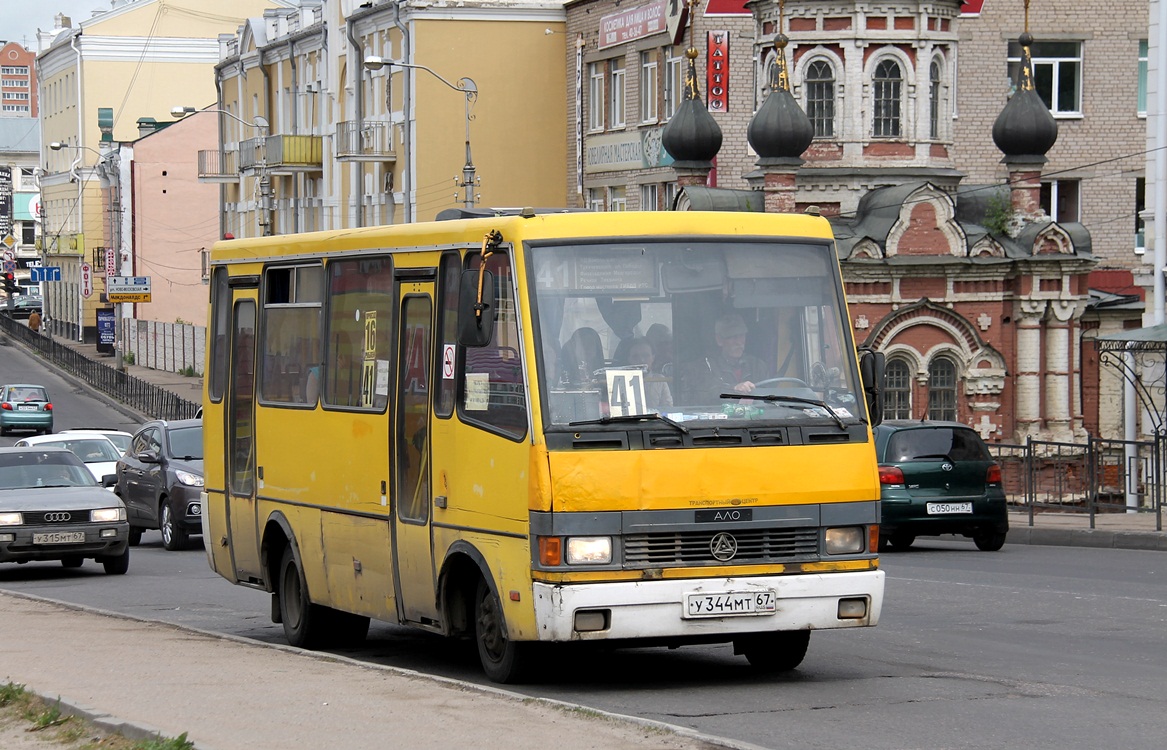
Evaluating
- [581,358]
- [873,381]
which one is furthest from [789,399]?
[581,358]

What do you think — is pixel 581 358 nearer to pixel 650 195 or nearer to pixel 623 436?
pixel 623 436

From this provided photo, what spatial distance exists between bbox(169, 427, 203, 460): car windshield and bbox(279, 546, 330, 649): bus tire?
12.6m

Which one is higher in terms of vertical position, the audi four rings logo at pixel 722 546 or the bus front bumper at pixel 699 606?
the audi four rings logo at pixel 722 546

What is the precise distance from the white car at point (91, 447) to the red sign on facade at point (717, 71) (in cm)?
1824

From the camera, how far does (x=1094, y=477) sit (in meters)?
26.0

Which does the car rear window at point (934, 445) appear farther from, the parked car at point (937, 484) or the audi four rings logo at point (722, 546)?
the audi four rings logo at point (722, 546)

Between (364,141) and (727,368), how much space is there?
170ft

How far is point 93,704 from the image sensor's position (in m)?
9.73

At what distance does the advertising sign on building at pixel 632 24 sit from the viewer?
4903 cm

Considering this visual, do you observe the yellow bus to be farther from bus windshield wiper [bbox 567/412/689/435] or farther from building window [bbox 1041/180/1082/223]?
building window [bbox 1041/180/1082/223]

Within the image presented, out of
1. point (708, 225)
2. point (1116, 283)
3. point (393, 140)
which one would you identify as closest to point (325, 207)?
point (393, 140)

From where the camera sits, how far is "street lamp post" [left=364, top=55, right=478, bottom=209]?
42.2 metres

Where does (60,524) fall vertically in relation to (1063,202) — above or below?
below

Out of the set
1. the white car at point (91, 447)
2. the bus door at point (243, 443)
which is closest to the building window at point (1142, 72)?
the white car at point (91, 447)
